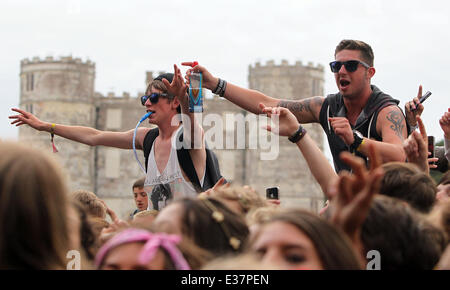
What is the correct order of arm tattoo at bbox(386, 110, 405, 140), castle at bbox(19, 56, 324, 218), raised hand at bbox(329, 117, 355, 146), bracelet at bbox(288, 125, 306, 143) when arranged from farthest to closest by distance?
1. castle at bbox(19, 56, 324, 218)
2. arm tattoo at bbox(386, 110, 405, 140)
3. raised hand at bbox(329, 117, 355, 146)
4. bracelet at bbox(288, 125, 306, 143)

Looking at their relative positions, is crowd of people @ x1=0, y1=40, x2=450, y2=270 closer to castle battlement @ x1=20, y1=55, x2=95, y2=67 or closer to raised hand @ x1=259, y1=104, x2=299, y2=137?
raised hand @ x1=259, y1=104, x2=299, y2=137

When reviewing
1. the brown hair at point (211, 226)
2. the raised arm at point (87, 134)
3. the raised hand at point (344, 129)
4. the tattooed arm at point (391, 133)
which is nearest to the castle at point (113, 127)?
the raised arm at point (87, 134)

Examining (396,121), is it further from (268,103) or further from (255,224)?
(255,224)

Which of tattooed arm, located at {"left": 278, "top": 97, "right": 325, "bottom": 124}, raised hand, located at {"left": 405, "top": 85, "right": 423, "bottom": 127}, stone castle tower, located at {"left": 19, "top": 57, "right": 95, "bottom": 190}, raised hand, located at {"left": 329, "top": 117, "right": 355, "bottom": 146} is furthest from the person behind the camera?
stone castle tower, located at {"left": 19, "top": 57, "right": 95, "bottom": 190}

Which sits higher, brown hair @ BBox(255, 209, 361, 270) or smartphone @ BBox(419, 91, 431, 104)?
smartphone @ BBox(419, 91, 431, 104)

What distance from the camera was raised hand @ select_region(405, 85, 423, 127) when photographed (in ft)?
20.8

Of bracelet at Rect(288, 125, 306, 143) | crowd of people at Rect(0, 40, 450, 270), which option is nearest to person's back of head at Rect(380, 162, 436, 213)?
crowd of people at Rect(0, 40, 450, 270)

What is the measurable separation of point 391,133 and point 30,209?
3.88 meters

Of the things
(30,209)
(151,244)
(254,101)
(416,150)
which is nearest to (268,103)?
(254,101)

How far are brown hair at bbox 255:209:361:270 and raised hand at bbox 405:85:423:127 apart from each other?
3698mm

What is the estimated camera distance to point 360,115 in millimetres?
6266
